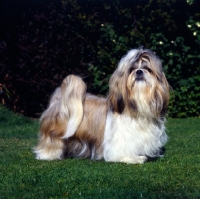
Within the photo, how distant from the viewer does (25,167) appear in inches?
309

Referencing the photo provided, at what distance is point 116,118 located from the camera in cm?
806

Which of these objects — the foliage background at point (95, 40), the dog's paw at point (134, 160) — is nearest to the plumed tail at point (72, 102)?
the dog's paw at point (134, 160)

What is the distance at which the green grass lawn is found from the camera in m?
6.32

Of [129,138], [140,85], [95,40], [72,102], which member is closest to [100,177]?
[129,138]

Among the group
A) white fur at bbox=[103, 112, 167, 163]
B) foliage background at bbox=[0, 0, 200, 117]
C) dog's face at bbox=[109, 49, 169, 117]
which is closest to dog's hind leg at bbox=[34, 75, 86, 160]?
white fur at bbox=[103, 112, 167, 163]

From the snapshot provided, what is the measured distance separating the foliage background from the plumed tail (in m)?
6.29

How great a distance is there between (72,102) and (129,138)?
Result: 0.90 metres

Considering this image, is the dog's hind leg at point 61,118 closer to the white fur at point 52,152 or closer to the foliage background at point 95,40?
the white fur at point 52,152

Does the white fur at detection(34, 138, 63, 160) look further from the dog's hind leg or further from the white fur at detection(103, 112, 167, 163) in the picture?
the white fur at detection(103, 112, 167, 163)

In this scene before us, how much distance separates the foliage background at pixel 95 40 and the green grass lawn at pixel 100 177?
527 cm

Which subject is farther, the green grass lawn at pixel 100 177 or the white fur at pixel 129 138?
the white fur at pixel 129 138

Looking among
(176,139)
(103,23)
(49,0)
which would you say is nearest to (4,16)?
(49,0)

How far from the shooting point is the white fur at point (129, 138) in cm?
802

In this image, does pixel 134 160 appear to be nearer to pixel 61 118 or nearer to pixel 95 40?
pixel 61 118
